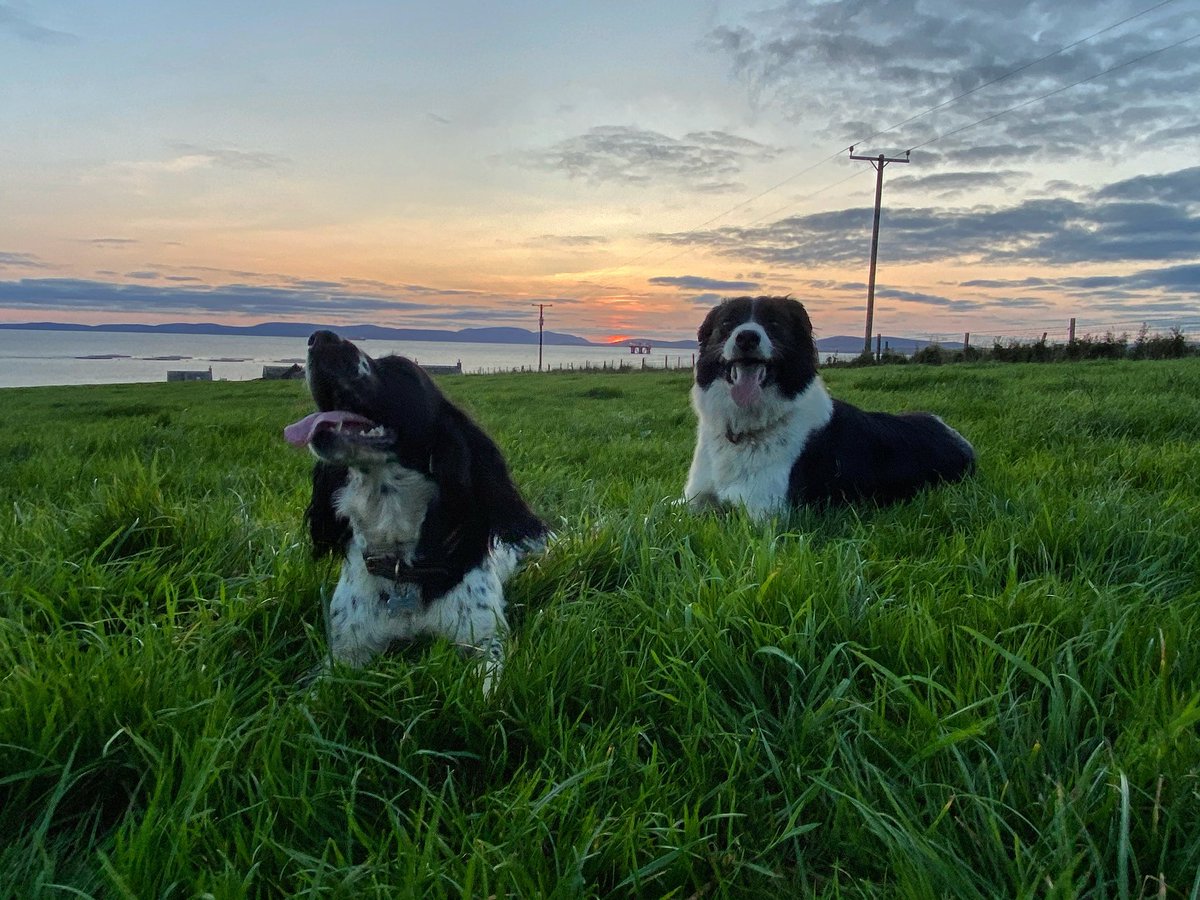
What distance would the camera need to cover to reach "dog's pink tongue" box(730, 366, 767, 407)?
5004 mm

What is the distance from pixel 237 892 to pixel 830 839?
4.06 ft

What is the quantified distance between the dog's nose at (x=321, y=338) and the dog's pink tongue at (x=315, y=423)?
0.26m

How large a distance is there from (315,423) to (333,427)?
65 millimetres

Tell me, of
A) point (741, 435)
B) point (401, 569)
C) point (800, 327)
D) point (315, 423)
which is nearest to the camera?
point (315, 423)

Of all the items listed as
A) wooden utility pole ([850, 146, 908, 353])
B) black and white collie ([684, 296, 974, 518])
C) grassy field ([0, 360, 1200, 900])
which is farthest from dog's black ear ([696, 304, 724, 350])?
wooden utility pole ([850, 146, 908, 353])

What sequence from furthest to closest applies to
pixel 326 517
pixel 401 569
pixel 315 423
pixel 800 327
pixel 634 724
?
pixel 800 327
pixel 326 517
pixel 401 569
pixel 315 423
pixel 634 724

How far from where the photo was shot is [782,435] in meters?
5.02

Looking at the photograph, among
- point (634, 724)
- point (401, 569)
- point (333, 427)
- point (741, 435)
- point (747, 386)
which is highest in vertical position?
point (747, 386)

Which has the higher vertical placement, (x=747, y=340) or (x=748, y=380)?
(x=747, y=340)

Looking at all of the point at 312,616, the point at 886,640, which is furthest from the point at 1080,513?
the point at 312,616

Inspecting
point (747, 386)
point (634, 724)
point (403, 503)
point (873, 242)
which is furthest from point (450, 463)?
point (873, 242)

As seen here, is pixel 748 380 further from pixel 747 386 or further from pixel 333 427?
pixel 333 427

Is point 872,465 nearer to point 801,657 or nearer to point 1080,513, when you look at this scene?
point 1080,513

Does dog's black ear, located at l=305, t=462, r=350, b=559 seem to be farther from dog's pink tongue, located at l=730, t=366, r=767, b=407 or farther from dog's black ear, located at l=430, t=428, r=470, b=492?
dog's pink tongue, located at l=730, t=366, r=767, b=407
